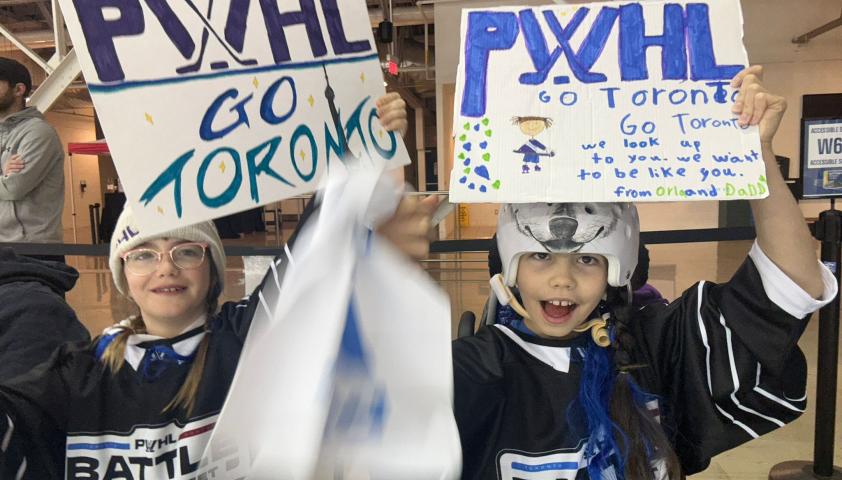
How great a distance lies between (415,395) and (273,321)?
0.81ft

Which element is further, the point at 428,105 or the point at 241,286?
the point at 428,105

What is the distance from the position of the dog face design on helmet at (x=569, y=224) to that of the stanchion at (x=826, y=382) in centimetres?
165

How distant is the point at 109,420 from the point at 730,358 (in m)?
1.35

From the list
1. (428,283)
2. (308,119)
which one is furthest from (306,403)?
(308,119)

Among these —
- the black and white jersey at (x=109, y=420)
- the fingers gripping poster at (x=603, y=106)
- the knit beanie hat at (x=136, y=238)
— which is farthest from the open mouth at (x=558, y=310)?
the knit beanie hat at (x=136, y=238)

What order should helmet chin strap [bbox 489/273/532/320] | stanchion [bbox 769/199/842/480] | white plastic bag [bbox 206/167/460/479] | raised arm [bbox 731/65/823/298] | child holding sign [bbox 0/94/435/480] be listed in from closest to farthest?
white plastic bag [bbox 206/167/460/479] → raised arm [bbox 731/65/823/298] → child holding sign [bbox 0/94/435/480] → helmet chin strap [bbox 489/273/532/320] → stanchion [bbox 769/199/842/480]

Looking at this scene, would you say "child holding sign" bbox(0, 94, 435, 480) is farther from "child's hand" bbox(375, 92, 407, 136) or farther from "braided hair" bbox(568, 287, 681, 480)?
"braided hair" bbox(568, 287, 681, 480)

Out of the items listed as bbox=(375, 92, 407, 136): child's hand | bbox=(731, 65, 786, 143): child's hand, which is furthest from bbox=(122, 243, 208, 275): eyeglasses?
bbox=(731, 65, 786, 143): child's hand

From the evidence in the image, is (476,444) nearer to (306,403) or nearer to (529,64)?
(306,403)

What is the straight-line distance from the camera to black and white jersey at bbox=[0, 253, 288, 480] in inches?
52.7

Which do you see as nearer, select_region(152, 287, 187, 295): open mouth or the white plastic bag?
the white plastic bag

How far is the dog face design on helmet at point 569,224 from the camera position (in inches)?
54.4

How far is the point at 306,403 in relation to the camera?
899 mm

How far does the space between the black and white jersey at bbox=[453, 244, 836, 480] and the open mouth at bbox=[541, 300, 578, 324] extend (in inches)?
2.5
